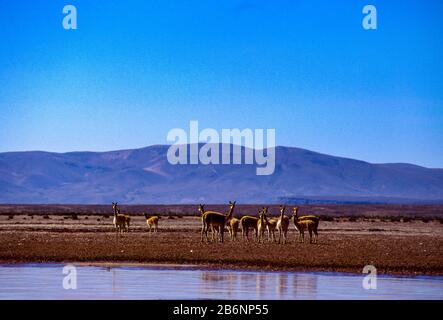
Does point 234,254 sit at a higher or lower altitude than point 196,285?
higher

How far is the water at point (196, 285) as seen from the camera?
19234mm

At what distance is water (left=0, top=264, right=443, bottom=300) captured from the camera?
19.2m

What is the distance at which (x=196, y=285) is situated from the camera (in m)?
21.2

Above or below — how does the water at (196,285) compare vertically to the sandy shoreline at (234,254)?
below

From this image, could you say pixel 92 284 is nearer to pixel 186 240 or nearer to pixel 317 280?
pixel 317 280

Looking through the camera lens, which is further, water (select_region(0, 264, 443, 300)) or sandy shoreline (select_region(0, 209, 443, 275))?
sandy shoreline (select_region(0, 209, 443, 275))

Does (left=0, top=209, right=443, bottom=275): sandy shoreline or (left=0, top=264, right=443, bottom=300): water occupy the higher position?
(left=0, top=209, right=443, bottom=275): sandy shoreline

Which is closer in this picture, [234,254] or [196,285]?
[196,285]

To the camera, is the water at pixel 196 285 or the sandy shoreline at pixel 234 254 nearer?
the water at pixel 196 285
